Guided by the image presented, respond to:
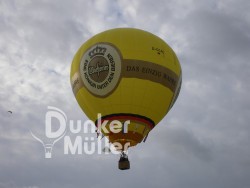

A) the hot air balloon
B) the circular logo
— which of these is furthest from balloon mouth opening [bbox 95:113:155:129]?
the circular logo

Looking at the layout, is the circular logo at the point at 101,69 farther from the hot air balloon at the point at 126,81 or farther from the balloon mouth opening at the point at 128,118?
the balloon mouth opening at the point at 128,118

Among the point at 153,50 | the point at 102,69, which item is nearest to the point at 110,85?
the point at 102,69

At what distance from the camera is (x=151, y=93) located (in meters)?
32.1

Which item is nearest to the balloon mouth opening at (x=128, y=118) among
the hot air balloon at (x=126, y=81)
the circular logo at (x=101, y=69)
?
the hot air balloon at (x=126, y=81)

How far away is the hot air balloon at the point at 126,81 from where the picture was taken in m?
31.6

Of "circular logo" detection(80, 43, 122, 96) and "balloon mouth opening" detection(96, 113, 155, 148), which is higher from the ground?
"circular logo" detection(80, 43, 122, 96)

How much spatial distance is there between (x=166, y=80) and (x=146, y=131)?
11.9ft

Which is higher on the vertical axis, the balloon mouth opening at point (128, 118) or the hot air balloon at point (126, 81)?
the hot air balloon at point (126, 81)

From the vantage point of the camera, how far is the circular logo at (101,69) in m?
31.7

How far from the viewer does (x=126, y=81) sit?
31.5m

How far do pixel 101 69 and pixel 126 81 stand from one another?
1.83 metres

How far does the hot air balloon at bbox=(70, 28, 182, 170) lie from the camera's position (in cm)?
A: 3162

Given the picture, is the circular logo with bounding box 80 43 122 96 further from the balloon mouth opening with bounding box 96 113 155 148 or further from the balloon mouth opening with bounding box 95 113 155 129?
the balloon mouth opening with bounding box 96 113 155 148

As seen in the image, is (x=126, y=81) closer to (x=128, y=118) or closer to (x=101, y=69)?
(x=101, y=69)
